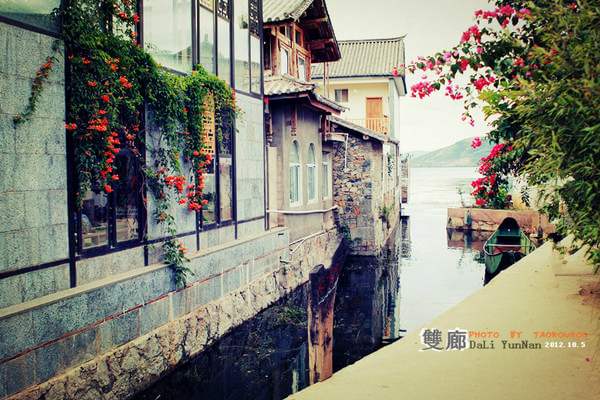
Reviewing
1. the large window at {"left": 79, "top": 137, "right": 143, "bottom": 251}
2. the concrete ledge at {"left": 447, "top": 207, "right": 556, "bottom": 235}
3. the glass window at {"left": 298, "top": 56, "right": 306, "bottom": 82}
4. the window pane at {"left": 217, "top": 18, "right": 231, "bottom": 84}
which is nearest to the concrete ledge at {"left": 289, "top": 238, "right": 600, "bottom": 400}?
the large window at {"left": 79, "top": 137, "right": 143, "bottom": 251}

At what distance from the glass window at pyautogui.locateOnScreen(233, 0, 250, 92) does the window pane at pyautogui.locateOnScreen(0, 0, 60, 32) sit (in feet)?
18.7

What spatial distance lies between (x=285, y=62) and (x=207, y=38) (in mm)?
6804

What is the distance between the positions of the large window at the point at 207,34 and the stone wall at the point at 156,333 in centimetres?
375

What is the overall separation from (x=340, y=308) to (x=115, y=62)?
362 inches

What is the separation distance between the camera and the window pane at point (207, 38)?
1078 cm

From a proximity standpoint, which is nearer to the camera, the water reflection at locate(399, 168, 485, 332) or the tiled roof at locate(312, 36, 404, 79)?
the water reflection at locate(399, 168, 485, 332)

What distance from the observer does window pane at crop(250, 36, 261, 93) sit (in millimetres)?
13240

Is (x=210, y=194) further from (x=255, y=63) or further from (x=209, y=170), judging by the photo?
(x=255, y=63)

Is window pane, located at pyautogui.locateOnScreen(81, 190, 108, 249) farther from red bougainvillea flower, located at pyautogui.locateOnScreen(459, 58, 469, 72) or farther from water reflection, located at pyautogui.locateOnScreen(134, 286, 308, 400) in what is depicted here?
red bougainvillea flower, located at pyautogui.locateOnScreen(459, 58, 469, 72)

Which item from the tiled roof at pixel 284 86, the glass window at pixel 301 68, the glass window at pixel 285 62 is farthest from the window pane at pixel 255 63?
the glass window at pixel 301 68

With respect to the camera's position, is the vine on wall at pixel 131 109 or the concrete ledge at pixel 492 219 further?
the concrete ledge at pixel 492 219

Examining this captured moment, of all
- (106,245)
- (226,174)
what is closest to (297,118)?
(226,174)

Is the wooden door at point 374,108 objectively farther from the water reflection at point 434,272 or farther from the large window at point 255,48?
the large window at point 255,48

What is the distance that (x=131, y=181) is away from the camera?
8.64 meters
